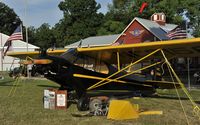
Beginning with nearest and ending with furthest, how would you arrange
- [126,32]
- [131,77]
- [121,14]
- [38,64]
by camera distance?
[38,64] → [131,77] → [126,32] → [121,14]

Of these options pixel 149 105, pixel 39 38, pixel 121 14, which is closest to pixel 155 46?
pixel 149 105

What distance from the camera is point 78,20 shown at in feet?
250

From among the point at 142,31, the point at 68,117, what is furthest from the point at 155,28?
the point at 68,117

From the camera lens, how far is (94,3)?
81.5 m

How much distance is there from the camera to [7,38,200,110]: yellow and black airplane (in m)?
11.8

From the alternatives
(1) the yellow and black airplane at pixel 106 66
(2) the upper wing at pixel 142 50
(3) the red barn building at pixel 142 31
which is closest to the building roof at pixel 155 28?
(3) the red barn building at pixel 142 31

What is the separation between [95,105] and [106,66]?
366cm

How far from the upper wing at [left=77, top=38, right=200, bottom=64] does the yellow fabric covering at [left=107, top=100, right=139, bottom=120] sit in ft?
10.1

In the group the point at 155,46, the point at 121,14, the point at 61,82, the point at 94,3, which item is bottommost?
the point at 61,82

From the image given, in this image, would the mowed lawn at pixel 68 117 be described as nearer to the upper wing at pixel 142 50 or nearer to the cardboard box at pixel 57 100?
the cardboard box at pixel 57 100

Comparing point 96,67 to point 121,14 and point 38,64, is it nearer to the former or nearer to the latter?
point 38,64

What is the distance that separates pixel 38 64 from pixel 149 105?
432 cm

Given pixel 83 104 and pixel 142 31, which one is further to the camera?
pixel 142 31

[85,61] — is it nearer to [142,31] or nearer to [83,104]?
[83,104]
